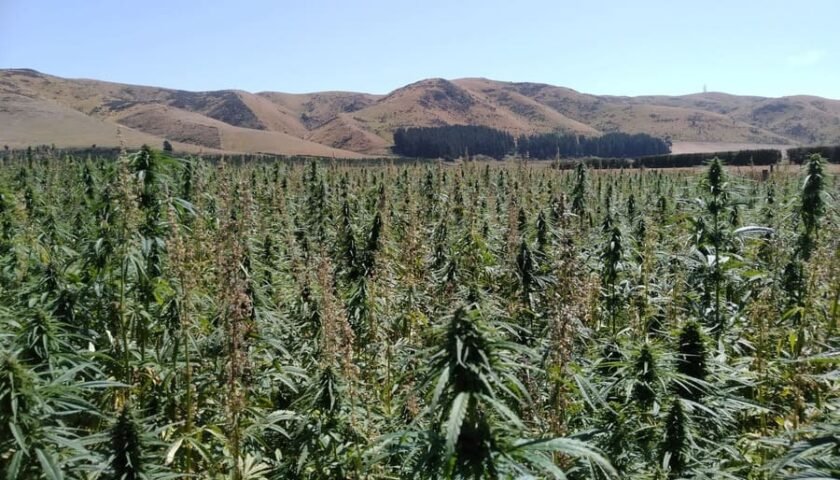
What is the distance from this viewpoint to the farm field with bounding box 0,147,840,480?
2.31 metres

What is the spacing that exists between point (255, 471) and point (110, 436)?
51.6 inches

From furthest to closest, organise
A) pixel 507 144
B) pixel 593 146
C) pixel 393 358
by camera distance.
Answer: pixel 507 144
pixel 593 146
pixel 393 358

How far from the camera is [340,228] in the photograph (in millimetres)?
8375

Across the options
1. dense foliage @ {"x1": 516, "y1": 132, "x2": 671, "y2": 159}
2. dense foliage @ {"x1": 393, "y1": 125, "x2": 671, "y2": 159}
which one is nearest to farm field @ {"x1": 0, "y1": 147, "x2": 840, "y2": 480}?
dense foliage @ {"x1": 393, "y1": 125, "x2": 671, "y2": 159}

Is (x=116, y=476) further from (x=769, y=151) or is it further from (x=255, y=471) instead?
(x=769, y=151)

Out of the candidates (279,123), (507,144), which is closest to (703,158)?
(507,144)

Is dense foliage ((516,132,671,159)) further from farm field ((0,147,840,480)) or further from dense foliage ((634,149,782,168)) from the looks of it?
farm field ((0,147,840,480))

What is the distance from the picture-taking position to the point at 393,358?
18.3 feet

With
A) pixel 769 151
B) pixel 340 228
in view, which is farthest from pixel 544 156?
pixel 340 228

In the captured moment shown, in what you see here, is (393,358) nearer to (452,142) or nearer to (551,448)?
(551,448)

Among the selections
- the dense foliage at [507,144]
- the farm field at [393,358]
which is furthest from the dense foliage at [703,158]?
the farm field at [393,358]

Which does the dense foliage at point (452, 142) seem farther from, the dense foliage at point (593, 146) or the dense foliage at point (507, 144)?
the dense foliage at point (593, 146)

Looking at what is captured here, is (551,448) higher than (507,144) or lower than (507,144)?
lower

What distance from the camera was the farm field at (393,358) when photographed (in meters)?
2.31
